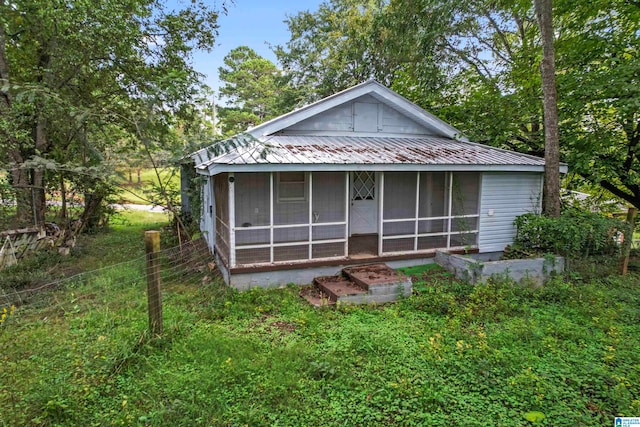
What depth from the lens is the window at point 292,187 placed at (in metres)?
8.78

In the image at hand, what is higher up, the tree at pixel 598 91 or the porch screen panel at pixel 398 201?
the tree at pixel 598 91

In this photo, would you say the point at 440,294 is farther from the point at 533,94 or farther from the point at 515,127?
the point at 533,94

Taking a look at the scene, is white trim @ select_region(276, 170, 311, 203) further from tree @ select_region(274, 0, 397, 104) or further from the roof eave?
tree @ select_region(274, 0, 397, 104)

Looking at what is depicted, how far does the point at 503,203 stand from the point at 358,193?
3.83 m

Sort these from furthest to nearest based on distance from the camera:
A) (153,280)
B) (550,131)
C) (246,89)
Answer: (246,89)
(550,131)
(153,280)

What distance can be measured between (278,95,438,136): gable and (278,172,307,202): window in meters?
1.36

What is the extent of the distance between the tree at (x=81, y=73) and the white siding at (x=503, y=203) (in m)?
7.96

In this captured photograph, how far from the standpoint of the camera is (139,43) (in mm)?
11023

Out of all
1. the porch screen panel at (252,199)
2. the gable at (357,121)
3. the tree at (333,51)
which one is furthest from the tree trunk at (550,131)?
the tree at (333,51)

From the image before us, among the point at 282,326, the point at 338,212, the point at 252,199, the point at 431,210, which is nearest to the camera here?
the point at 282,326

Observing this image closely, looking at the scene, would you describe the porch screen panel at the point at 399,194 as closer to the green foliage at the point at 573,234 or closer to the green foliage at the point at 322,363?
the green foliage at the point at 573,234

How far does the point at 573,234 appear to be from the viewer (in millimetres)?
7746

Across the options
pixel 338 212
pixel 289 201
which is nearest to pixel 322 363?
pixel 289 201

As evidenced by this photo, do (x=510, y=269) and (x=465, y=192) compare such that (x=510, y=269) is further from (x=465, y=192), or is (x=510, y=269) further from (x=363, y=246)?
(x=363, y=246)
